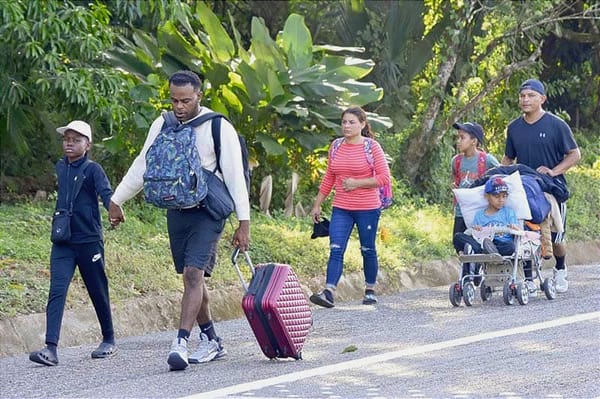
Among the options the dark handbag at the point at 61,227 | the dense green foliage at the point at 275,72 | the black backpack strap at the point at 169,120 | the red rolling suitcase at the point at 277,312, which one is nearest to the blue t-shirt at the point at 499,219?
the red rolling suitcase at the point at 277,312

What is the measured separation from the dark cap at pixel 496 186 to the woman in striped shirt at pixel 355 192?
914 mm

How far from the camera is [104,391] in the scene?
7586 millimetres

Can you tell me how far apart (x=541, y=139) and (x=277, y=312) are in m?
4.62

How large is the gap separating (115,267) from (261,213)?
4.26 metres

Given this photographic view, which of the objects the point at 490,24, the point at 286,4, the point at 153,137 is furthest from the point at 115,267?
the point at 286,4

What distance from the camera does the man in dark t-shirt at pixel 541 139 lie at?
39.6 feet

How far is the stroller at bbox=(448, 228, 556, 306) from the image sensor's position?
11.5 m

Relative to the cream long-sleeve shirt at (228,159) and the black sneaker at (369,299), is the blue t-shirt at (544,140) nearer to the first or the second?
the black sneaker at (369,299)

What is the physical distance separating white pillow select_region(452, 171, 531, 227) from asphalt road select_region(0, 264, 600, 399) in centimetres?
106

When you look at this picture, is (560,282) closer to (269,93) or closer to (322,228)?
(322,228)

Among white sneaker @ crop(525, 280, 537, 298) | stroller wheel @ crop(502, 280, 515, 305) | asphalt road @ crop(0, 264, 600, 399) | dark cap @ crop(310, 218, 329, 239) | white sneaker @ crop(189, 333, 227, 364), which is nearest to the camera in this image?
asphalt road @ crop(0, 264, 600, 399)

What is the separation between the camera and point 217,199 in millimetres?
8430

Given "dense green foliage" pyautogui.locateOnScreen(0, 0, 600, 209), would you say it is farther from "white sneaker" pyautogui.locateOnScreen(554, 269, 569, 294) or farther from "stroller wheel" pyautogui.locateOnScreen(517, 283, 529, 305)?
"stroller wheel" pyautogui.locateOnScreen(517, 283, 529, 305)

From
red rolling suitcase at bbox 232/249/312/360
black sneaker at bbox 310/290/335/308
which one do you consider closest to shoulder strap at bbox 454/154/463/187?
black sneaker at bbox 310/290/335/308
